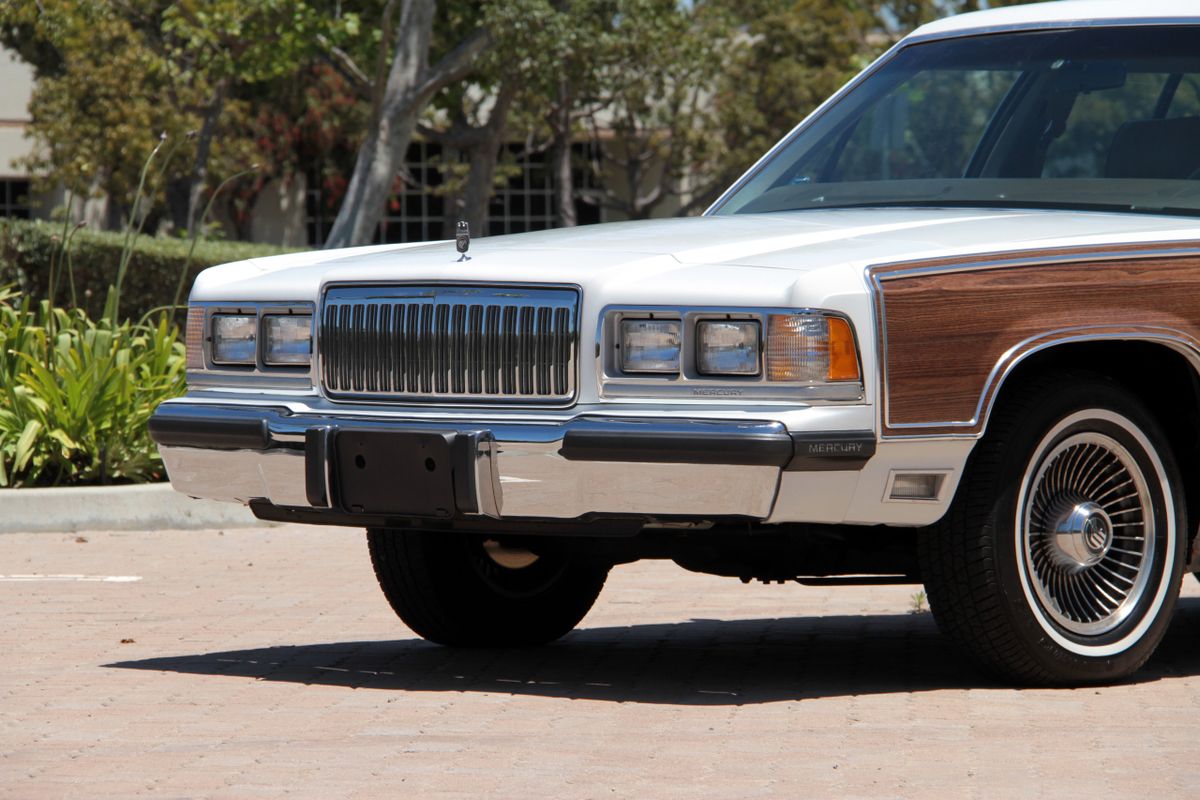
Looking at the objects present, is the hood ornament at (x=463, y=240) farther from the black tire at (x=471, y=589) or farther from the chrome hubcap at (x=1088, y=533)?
the chrome hubcap at (x=1088, y=533)

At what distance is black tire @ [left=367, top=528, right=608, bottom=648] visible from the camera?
6641mm

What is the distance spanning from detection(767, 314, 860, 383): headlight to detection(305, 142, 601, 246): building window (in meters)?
34.0

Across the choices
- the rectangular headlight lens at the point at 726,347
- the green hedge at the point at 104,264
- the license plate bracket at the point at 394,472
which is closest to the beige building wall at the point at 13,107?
the green hedge at the point at 104,264

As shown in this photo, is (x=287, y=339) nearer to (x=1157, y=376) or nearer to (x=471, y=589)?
(x=471, y=589)

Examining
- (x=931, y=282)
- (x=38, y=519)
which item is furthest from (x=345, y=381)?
(x=38, y=519)

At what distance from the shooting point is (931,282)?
535 centimetres

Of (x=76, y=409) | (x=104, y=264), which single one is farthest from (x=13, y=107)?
(x=76, y=409)

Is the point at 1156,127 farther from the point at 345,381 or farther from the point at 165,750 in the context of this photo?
the point at 165,750

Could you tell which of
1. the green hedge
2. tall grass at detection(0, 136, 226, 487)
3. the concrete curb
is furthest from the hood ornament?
the green hedge

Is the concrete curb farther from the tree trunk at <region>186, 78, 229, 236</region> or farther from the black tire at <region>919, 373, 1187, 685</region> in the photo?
the tree trunk at <region>186, 78, 229, 236</region>

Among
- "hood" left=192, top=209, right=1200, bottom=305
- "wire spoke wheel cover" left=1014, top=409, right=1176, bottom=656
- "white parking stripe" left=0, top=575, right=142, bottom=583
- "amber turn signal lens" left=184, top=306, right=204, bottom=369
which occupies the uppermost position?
"hood" left=192, top=209, right=1200, bottom=305

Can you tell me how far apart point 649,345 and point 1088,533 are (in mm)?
1383

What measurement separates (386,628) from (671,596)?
1.37m

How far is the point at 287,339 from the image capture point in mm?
6031
